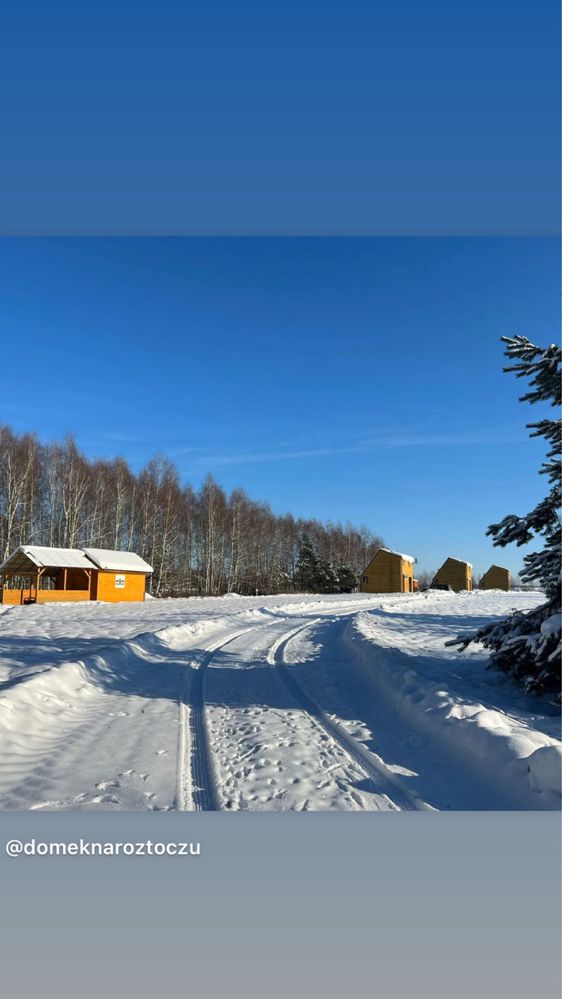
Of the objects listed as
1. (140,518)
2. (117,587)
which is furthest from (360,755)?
(140,518)

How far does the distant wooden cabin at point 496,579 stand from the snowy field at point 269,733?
55134 mm

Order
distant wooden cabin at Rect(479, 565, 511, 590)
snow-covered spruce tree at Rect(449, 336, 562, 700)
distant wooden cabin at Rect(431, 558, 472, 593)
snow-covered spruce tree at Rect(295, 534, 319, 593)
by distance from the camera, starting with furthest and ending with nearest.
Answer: distant wooden cabin at Rect(479, 565, 511, 590) < distant wooden cabin at Rect(431, 558, 472, 593) < snow-covered spruce tree at Rect(295, 534, 319, 593) < snow-covered spruce tree at Rect(449, 336, 562, 700)

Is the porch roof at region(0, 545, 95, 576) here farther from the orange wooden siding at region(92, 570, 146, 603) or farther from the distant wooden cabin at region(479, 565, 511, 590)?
the distant wooden cabin at region(479, 565, 511, 590)

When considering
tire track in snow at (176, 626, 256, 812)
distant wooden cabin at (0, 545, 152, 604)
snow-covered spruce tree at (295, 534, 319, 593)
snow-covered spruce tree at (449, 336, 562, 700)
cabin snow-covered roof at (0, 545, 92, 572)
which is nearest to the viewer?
tire track in snow at (176, 626, 256, 812)

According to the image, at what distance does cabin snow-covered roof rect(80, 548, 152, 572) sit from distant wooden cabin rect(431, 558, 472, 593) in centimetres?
3550

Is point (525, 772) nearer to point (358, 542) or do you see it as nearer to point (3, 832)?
point (3, 832)

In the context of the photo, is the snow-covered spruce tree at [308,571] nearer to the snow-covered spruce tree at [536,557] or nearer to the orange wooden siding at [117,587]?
the orange wooden siding at [117,587]

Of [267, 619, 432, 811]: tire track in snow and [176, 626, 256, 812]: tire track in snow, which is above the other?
[267, 619, 432, 811]: tire track in snow

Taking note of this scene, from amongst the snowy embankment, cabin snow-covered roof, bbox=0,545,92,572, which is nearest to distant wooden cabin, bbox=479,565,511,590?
cabin snow-covered roof, bbox=0,545,92,572

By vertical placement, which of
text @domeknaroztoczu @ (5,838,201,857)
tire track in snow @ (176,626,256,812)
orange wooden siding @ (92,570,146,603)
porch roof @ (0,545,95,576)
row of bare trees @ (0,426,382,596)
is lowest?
text @domeknaroztoczu @ (5,838,201,857)

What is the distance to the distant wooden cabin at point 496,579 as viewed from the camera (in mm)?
60438

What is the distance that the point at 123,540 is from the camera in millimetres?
40844

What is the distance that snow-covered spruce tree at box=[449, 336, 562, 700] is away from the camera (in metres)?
6.87

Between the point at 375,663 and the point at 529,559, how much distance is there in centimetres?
299
